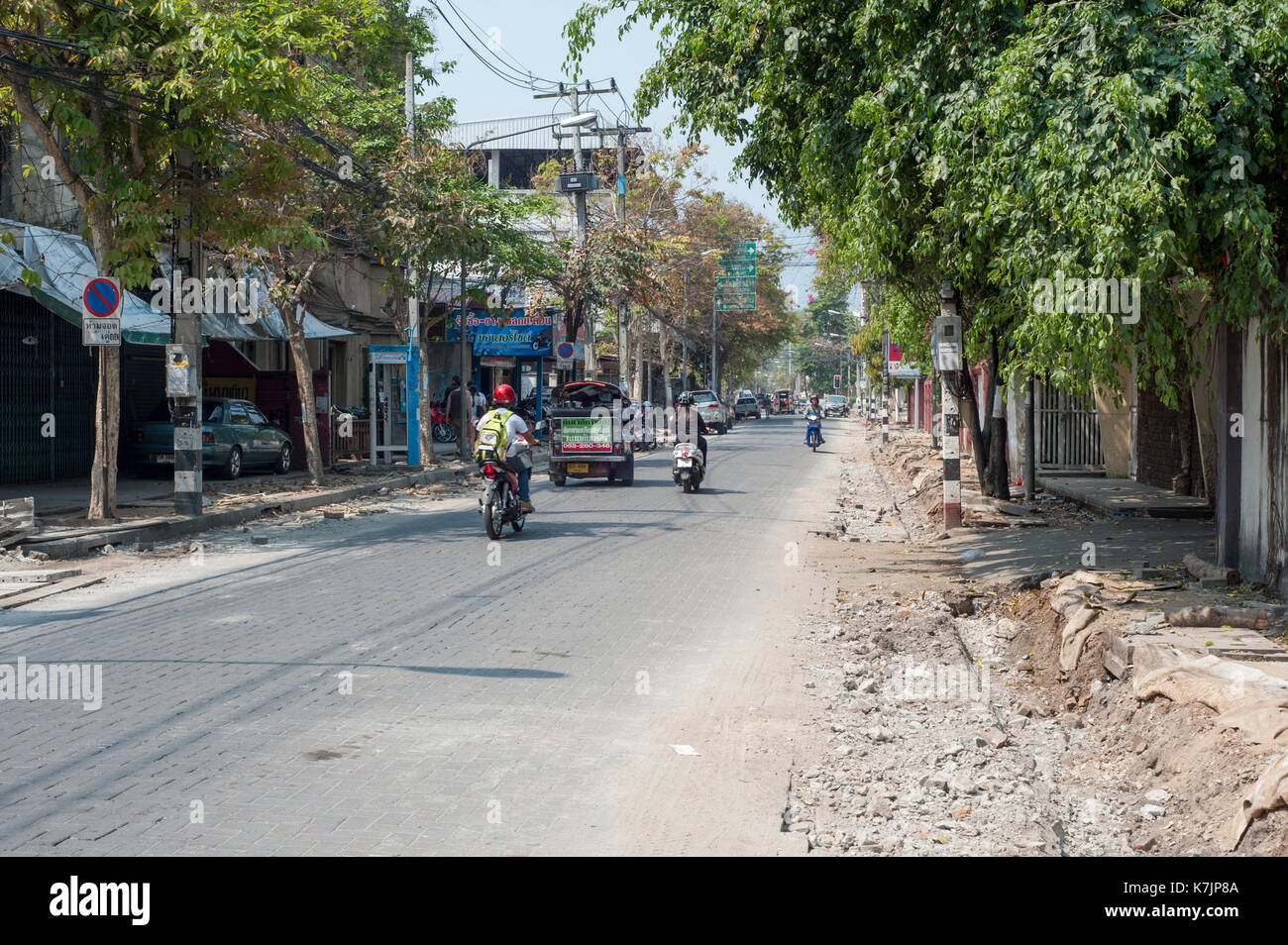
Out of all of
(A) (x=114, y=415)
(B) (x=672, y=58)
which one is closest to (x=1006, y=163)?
(B) (x=672, y=58)

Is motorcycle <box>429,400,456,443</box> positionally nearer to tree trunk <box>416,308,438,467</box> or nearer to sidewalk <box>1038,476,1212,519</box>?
tree trunk <box>416,308,438,467</box>

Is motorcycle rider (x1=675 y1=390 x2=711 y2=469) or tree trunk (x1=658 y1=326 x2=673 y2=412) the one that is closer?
motorcycle rider (x1=675 y1=390 x2=711 y2=469)

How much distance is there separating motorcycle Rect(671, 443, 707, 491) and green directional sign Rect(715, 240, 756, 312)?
39.3 m

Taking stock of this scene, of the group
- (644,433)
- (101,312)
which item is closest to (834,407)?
(644,433)

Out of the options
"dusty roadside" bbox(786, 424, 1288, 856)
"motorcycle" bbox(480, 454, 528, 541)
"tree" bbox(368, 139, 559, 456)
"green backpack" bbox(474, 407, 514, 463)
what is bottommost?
"dusty roadside" bbox(786, 424, 1288, 856)

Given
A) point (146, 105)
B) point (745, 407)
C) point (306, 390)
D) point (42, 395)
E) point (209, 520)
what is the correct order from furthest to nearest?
point (745, 407)
point (306, 390)
point (42, 395)
point (209, 520)
point (146, 105)

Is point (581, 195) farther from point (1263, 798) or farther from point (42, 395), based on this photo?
point (1263, 798)

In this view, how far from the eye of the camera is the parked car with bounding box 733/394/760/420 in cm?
8169

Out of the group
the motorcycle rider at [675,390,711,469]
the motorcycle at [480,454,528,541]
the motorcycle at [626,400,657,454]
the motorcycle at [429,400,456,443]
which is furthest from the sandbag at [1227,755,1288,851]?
the motorcycle at [429,400,456,443]

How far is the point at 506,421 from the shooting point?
49.3 ft

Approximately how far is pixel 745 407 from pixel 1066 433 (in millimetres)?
56264

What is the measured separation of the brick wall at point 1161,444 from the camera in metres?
18.2

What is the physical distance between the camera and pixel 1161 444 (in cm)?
2009
